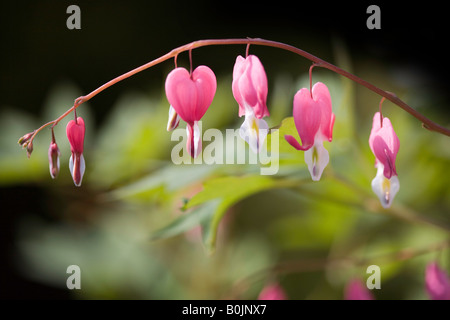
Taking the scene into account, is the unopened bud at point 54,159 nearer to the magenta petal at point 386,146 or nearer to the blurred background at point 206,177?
the blurred background at point 206,177

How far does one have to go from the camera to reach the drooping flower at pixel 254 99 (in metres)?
0.64

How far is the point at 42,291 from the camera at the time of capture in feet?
7.20

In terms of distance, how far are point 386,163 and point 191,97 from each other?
0.25 metres

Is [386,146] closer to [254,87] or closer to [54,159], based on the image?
[254,87]

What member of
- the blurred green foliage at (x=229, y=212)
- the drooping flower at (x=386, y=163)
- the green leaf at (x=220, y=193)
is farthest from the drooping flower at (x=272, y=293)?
the drooping flower at (x=386, y=163)

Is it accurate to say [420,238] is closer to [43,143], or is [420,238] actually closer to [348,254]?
[348,254]

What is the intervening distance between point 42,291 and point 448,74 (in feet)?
5.68

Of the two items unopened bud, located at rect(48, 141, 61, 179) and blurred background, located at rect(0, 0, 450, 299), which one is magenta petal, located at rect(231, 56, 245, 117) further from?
unopened bud, located at rect(48, 141, 61, 179)

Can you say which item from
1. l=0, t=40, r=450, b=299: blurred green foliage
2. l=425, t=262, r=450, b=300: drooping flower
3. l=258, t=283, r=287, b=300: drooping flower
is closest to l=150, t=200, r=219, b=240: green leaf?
l=0, t=40, r=450, b=299: blurred green foliage

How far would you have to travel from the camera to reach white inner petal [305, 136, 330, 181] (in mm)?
660

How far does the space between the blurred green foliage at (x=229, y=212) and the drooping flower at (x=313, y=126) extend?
0.14 m

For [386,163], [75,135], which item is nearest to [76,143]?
[75,135]

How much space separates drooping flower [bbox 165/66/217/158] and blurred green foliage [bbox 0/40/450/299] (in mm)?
182
